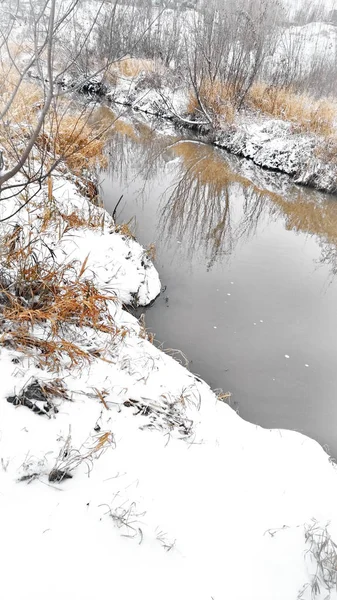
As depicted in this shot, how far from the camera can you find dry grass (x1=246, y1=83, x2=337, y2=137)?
25.6ft

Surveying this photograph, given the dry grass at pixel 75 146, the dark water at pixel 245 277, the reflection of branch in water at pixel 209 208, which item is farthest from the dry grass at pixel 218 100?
the dry grass at pixel 75 146

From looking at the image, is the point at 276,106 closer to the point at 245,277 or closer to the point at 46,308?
the point at 245,277

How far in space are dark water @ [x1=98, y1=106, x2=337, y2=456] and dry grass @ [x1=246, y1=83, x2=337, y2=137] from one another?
5.10ft

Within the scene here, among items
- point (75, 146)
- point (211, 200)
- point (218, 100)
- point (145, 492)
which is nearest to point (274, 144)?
point (218, 100)

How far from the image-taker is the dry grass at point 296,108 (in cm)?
779

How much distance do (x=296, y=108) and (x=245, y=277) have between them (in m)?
6.15

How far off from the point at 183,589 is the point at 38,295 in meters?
1.56

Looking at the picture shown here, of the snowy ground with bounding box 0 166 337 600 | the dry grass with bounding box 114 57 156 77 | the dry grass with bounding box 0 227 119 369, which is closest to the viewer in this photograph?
the snowy ground with bounding box 0 166 337 600

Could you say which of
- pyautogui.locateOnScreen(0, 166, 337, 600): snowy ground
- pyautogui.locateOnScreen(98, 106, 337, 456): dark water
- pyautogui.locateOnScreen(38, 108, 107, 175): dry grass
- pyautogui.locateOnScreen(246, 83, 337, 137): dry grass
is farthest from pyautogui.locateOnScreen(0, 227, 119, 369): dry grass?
pyautogui.locateOnScreen(246, 83, 337, 137): dry grass

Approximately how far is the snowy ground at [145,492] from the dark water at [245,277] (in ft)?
1.94

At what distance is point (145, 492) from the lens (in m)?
1.36

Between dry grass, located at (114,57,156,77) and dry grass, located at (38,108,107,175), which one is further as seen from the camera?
dry grass, located at (114,57,156,77)

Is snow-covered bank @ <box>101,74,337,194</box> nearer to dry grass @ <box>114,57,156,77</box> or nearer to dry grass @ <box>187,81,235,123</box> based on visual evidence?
dry grass @ <box>187,81,235,123</box>

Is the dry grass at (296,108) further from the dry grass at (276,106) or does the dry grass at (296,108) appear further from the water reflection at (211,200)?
the water reflection at (211,200)
